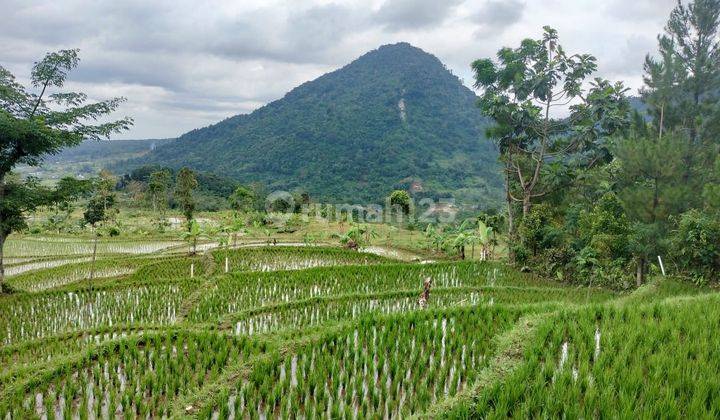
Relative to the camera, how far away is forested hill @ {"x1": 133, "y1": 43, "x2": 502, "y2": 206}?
66.6 m

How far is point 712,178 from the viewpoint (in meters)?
10.8

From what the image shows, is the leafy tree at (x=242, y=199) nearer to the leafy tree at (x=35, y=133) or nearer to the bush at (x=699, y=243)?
the leafy tree at (x=35, y=133)

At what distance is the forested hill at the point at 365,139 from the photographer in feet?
218

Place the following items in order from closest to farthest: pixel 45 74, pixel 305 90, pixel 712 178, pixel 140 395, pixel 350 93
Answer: pixel 140 395 → pixel 712 178 → pixel 45 74 → pixel 350 93 → pixel 305 90

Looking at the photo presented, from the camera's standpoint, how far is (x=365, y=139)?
261 feet

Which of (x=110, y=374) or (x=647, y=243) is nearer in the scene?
(x=110, y=374)

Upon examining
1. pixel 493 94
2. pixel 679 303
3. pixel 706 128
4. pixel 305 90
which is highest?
pixel 305 90

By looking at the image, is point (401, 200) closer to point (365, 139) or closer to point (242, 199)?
point (242, 199)

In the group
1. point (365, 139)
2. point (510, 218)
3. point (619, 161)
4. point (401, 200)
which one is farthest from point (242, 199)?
point (365, 139)

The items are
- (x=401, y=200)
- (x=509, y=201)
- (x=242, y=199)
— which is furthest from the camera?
(x=242, y=199)

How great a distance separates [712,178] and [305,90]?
326 ft

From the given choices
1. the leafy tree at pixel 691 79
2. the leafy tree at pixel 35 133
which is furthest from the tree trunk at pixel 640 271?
the leafy tree at pixel 35 133

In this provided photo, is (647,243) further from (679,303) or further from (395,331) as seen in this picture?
(395,331)

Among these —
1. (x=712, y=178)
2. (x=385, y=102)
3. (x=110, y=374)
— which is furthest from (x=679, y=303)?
(x=385, y=102)
